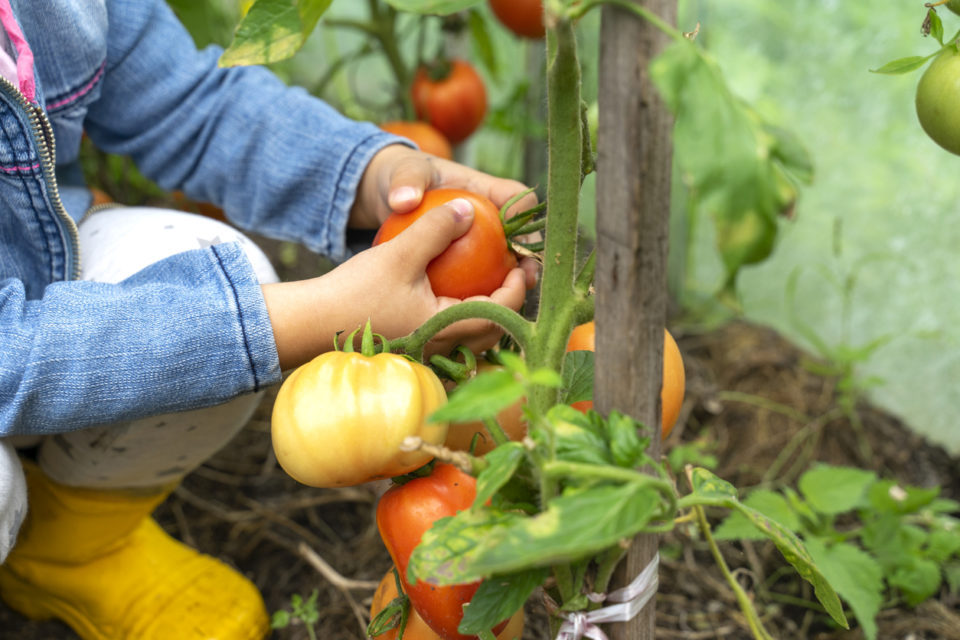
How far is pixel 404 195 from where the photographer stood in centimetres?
79

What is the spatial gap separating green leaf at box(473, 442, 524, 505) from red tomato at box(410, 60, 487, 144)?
4.01 ft

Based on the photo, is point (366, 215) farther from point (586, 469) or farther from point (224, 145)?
point (586, 469)

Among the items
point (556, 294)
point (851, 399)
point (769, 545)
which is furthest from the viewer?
point (851, 399)

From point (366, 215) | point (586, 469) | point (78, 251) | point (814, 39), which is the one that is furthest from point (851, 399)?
point (78, 251)

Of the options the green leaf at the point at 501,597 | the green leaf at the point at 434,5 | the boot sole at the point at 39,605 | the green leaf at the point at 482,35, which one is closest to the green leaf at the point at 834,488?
the green leaf at the point at 501,597

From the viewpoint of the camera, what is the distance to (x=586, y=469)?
0.50 metres

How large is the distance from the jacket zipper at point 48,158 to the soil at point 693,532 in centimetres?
43

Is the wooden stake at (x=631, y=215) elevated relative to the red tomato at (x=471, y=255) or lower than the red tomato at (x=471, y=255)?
elevated

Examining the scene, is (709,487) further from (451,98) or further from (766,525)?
(451,98)

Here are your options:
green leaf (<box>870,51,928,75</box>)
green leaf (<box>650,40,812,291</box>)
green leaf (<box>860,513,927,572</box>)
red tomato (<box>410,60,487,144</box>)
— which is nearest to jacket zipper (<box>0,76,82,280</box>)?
green leaf (<box>650,40,812,291</box>)

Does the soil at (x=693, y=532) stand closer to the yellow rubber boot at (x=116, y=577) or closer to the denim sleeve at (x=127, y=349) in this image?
the yellow rubber boot at (x=116, y=577)

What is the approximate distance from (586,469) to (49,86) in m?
0.76

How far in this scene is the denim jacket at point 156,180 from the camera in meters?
0.74

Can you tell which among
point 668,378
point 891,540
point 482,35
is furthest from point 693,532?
point 482,35
